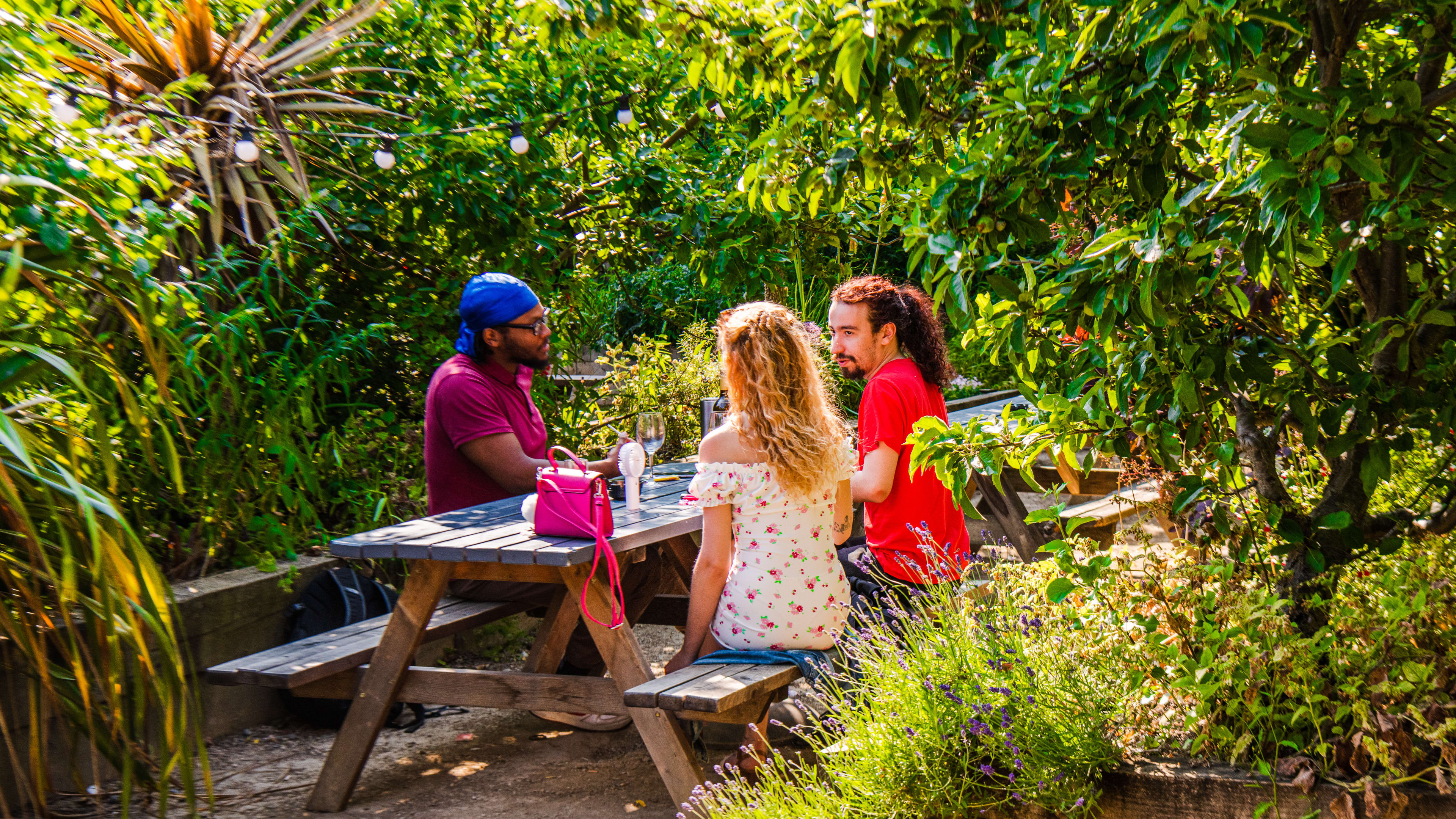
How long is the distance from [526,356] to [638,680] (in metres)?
1.41

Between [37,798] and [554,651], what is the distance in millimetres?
1540

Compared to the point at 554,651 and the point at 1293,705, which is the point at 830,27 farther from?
the point at 554,651

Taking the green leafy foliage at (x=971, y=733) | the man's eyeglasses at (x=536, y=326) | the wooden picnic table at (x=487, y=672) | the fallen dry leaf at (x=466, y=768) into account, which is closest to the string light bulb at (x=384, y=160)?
the man's eyeglasses at (x=536, y=326)

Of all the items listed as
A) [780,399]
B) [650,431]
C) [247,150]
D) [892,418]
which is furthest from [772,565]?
[247,150]

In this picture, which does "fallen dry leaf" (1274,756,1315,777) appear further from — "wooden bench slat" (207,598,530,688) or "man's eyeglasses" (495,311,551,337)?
"man's eyeglasses" (495,311,551,337)

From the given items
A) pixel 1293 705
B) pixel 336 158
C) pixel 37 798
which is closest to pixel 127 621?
pixel 37 798

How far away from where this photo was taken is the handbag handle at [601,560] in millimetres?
2975

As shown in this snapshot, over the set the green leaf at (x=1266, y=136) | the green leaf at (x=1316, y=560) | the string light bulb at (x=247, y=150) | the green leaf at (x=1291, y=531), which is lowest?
the green leaf at (x=1316, y=560)

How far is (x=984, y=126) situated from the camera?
1.93 m

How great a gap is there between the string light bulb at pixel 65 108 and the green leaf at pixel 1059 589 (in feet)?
9.27

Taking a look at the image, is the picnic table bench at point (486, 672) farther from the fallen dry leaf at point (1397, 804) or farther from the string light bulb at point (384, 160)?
the string light bulb at point (384, 160)

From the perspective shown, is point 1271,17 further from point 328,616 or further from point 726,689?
point 328,616

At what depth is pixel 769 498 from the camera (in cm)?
306

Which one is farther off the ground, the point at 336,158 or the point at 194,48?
the point at 194,48
